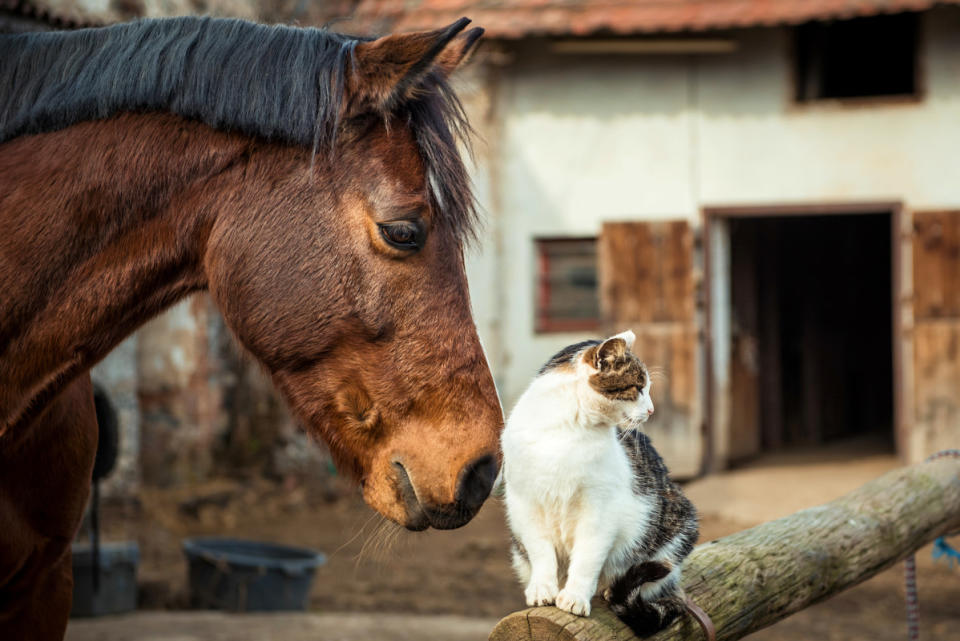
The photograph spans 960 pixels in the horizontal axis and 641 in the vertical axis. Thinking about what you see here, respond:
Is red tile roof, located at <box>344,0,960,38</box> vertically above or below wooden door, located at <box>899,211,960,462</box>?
above

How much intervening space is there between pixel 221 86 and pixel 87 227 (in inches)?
15.8

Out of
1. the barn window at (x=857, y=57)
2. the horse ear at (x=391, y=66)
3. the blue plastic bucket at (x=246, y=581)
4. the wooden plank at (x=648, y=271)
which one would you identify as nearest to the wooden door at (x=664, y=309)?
the wooden plank at (x=648, y=271)

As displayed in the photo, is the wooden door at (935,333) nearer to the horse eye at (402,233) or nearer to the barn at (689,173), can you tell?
the barn at (689,173)

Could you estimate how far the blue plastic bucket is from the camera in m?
6.61

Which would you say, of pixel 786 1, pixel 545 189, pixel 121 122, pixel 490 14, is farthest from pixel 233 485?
pixel 121 122

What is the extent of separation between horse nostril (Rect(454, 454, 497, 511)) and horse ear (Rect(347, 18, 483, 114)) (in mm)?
735

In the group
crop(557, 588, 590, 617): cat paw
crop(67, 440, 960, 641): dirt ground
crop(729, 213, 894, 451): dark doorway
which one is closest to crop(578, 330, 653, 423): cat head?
crop(557, 588, 590, 617): cat paw

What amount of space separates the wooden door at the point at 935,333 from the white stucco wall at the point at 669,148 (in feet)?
1.57

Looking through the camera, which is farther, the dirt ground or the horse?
the dirt ground

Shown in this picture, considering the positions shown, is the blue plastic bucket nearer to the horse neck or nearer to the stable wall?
the horse neck

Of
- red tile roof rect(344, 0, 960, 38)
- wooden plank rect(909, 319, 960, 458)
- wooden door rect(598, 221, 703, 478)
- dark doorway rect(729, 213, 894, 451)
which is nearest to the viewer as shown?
red tile roof rect(344, 0, 960, 38)

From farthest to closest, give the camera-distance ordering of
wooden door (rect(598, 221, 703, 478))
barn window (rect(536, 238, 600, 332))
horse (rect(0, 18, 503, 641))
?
barn window (rect(536, 238, 600, 332)) < wooden door (rect(598, 221, 703, 478)) < horse (rect(0, 18, 503, 641))

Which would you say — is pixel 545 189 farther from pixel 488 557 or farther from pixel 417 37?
pixel 417 37

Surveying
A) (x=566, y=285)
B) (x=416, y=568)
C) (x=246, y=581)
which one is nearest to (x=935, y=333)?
(x=566, y=285)
